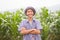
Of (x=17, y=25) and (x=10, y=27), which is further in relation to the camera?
(x=10, y=27)

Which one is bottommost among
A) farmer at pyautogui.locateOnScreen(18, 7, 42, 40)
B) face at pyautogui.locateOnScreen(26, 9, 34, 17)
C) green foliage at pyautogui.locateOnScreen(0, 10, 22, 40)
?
green foliage at pyautogui.locateOnScreen(0, 10, 22, 40)

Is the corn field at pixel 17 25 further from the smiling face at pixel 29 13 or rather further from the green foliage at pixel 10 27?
the smiling face at pixel 29 13

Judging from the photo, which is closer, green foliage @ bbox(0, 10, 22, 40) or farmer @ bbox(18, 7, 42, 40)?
farmer @ bbox(18, 7, 42, 40)

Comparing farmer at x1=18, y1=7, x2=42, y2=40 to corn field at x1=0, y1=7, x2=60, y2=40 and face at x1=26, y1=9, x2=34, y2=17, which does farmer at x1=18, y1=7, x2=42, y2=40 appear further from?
corn field at x1=0, y1=7, x2=60, y2=40

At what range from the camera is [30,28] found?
2.92 meters

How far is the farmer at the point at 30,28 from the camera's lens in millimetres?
2887

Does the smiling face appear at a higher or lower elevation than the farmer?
higher

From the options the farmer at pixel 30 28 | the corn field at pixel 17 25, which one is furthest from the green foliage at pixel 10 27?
the farmer at pixel 30 28

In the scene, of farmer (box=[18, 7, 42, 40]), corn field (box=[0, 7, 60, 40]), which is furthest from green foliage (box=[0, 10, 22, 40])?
farmer (box=[18, 7, 42, 40])

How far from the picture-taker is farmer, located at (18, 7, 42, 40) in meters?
2.89

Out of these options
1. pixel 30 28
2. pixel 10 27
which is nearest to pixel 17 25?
pixel 10 27

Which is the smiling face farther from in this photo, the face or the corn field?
the corn field

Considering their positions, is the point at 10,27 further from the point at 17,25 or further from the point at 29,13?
the point at 29,13

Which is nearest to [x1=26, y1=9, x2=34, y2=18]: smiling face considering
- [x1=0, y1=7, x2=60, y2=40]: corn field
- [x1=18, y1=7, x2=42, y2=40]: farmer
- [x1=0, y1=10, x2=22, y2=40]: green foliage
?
[x1=18, y1=7, x2=42, y2=40]: farmer
